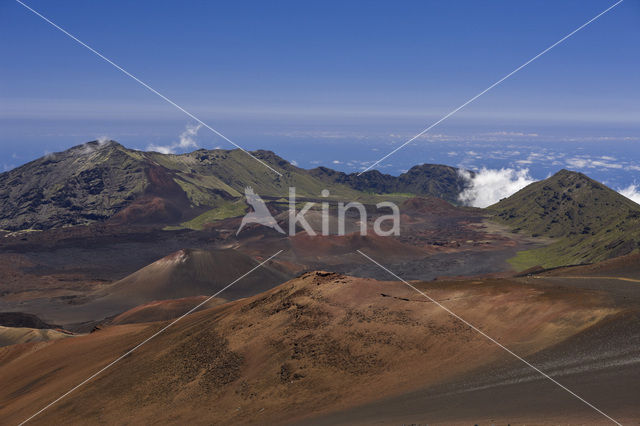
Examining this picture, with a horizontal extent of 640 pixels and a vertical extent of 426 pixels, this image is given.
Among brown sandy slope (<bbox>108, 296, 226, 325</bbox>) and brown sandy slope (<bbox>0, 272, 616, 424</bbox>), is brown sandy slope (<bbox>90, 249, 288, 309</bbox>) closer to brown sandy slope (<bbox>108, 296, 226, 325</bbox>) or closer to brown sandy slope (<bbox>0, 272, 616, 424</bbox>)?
brown sandy slope (<bbox>108, 296, 226, 325</bbox>)

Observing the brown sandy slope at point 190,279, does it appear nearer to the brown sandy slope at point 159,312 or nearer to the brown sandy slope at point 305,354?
the brown sandy slope at point 159,312

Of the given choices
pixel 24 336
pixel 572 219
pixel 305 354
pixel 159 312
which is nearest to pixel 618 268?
pixel 305 354

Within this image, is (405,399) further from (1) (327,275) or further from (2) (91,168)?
(2) (91,168)

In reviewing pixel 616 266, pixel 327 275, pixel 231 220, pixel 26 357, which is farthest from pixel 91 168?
pixel 616 266

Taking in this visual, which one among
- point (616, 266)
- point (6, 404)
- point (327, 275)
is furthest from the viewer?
point (616, 266)

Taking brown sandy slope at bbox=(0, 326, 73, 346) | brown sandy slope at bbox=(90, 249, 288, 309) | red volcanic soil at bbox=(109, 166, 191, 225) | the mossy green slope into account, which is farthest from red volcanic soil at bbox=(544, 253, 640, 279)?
red volcanic soil at bbox=(109, 166, 191, 225)

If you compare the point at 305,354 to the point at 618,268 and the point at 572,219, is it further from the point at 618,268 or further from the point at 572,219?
the point at 572,219

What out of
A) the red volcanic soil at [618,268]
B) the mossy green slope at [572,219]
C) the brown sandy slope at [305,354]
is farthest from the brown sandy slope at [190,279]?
the mossy green slope at [572,219]

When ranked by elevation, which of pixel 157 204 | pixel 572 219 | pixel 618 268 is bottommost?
pixel 572 219
